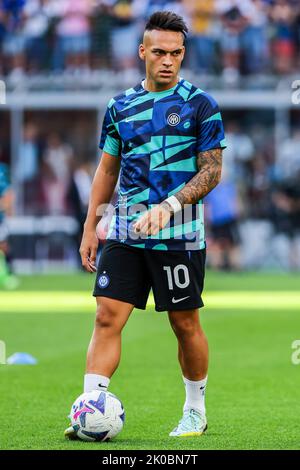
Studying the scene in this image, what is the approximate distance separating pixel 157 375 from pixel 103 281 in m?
3.57

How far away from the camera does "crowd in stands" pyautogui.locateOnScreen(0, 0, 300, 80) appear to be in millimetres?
27906

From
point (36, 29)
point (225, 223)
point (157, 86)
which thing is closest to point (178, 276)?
point (157, 86)

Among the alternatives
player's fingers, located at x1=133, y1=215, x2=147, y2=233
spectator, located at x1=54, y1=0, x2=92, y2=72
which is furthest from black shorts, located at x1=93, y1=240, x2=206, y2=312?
spectator, located at x1=54, y1=0, x2=92, y2=72

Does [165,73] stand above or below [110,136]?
above

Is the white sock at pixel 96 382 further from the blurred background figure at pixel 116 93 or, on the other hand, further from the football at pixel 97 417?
the blurred background figure at pixel 116 93

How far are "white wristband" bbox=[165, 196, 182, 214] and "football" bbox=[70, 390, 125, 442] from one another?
1.11 metres

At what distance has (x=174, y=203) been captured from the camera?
23.0 ft

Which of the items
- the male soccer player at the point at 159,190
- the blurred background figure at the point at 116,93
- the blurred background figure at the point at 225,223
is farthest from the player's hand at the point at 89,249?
the blurred background figure at the point at 116,93

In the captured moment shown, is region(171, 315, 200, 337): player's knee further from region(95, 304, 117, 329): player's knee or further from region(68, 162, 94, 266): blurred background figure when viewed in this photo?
region(68, 162, 94, 266): blurred background figure

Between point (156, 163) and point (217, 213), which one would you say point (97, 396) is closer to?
point (156, 163)

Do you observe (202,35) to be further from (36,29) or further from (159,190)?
(159,190)

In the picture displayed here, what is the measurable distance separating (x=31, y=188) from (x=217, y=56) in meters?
5.13

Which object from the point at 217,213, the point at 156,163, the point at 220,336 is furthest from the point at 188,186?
the point at 217,213

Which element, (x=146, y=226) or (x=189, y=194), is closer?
(x=146, y=226)
